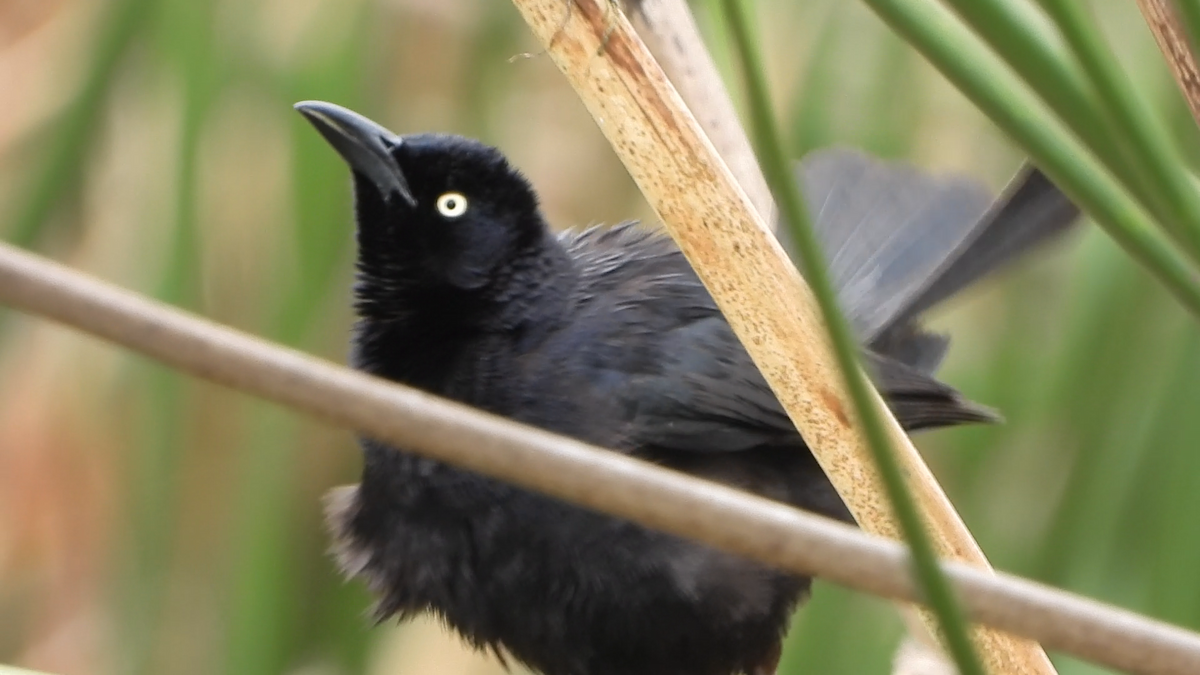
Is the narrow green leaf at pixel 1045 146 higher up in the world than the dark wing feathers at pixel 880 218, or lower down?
lower down

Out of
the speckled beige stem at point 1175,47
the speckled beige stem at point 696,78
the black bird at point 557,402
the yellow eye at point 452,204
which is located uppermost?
the speckled beige stem at point 696,78

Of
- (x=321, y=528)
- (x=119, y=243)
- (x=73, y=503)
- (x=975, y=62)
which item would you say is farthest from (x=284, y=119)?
(x=975, y=62)

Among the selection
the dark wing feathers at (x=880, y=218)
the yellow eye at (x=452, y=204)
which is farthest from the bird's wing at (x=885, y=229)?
the yellow eye at (x=452, y=204)

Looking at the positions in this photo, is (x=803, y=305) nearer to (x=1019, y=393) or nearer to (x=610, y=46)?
(x=610, y=46)

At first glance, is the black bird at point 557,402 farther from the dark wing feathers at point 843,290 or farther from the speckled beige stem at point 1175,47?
the speckled beige stem at point 1175,47

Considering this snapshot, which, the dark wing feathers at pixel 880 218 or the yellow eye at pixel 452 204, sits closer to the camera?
the yellow eye at pixel 452 204

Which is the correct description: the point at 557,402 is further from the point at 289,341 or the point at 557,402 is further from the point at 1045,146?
the point at 1045,146
